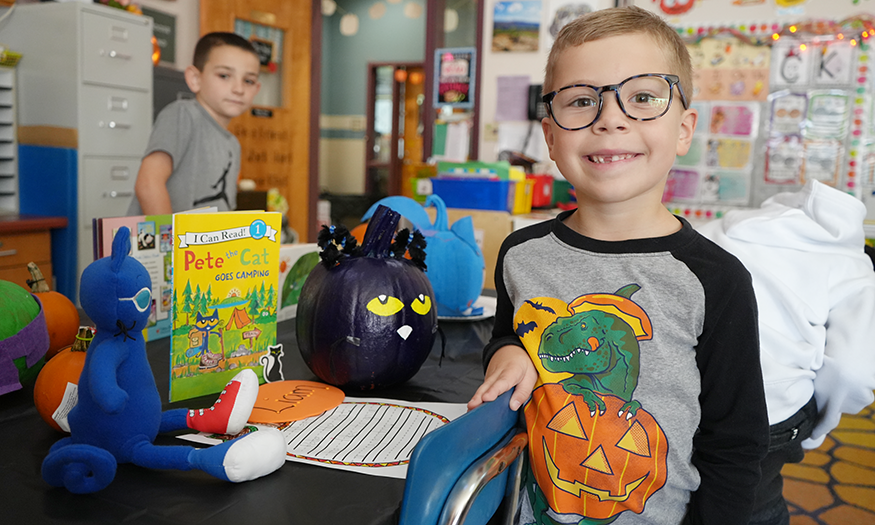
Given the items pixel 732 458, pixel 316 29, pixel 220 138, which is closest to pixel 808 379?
pixel 732 458

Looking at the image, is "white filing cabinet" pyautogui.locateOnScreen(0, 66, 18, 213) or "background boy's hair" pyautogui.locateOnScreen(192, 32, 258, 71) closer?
"background boy's hair" pyautogui.locateOnScreen(192, 32, 258, 71)

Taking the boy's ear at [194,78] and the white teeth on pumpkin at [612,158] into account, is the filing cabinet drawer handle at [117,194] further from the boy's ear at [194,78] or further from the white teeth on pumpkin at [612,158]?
the white teeth on pumpkin at [612,158]

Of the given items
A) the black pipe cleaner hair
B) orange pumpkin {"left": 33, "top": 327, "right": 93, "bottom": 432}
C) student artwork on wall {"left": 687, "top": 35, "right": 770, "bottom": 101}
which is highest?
student artwork on wall {"left": 687, "top": 35, "right": 770, "bottom": 101}

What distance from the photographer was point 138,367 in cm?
64

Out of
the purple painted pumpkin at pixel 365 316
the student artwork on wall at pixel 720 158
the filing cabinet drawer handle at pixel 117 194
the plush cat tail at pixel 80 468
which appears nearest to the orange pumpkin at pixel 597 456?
the purple painted pumpkin at pixel 365 316

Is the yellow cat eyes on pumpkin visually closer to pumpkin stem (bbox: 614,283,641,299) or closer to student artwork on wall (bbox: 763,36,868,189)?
pumpkin stem (bbox: 614,283,641,299)

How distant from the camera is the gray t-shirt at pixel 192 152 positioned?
1812 mm

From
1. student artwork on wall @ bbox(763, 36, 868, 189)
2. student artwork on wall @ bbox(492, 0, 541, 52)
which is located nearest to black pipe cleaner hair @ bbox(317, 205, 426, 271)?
student artwork on wall @ bbox(763, 36, 868, 189)

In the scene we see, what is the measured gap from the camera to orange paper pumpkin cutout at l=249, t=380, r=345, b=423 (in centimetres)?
78

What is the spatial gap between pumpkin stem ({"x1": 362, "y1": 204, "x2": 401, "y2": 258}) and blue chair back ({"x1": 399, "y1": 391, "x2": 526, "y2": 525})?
13.2 inches

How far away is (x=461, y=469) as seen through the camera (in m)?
0.60

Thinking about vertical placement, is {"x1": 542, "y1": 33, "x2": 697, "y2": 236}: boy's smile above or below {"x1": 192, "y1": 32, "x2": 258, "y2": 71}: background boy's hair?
below

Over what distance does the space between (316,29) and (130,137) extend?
2.22 metres

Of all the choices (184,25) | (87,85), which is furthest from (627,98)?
(184,25)
